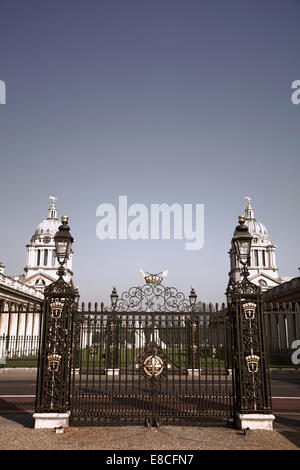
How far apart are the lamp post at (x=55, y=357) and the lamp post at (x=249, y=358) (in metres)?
4.35

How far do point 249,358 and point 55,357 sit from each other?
500 cm

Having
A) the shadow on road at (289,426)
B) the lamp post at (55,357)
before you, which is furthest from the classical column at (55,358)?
the shadow on road at (289,426)

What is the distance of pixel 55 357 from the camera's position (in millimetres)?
9633

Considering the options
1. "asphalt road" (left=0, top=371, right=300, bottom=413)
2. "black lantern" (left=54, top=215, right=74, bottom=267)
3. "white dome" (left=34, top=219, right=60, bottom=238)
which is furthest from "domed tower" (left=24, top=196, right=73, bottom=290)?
"black lantern" (left=54, top=215, right=74, bottom=267)

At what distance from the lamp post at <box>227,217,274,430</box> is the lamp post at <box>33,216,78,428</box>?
14.3ft

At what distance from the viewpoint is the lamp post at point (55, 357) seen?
9.29 metres

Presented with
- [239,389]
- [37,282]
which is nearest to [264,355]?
[239,389]

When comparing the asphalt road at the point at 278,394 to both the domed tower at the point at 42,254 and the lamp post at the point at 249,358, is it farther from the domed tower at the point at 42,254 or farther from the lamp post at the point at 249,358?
the domed tower at the point at 42,254

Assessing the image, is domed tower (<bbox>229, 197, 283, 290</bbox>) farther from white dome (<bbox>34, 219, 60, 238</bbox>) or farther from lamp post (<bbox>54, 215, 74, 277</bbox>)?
lamp post (<bbox>54, 215, 74, 277</bbox>)

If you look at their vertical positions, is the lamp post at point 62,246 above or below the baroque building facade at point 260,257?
below

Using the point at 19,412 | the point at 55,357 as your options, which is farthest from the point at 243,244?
the point at 19,412

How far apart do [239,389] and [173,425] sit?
1.93 m

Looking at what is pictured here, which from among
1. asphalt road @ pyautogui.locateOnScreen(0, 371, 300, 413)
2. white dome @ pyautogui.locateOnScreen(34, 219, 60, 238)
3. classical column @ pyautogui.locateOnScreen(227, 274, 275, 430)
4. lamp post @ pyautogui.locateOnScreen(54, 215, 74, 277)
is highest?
white dome @ pyautogui.locateOnScreen(34, 219, 60, 238)

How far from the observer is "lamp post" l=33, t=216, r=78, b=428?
9289 mm
